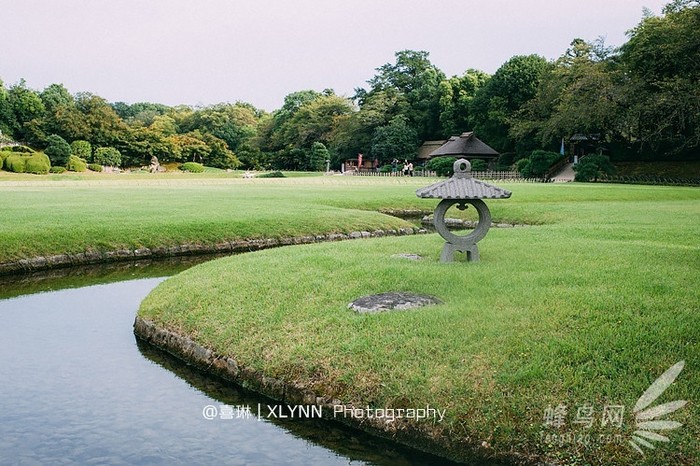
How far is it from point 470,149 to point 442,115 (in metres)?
9.78

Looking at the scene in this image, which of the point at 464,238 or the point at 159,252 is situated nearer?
the point at 464,238

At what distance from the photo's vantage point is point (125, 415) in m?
6.57

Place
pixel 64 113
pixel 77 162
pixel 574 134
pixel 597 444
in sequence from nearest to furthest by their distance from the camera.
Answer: pixel 597 444 < pixel 574 134 < pixel 77 162 < pixel 64 113

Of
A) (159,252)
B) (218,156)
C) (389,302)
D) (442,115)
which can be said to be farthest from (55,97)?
(389,302)

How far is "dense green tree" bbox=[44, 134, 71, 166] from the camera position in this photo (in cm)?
5869

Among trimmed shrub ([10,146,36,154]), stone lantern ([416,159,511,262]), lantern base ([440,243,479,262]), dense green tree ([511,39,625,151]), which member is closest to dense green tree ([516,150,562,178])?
dense green tree ([511,39,625,151])

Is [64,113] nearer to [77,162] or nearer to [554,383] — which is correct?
[77,162]

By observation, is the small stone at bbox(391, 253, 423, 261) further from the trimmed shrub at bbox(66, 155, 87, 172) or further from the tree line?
the trimmed shrub at bbox(66, 155, 87, 172)

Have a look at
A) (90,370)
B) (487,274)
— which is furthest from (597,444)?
(90,370)

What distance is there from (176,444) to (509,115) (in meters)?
58.8

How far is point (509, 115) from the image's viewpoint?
60500mm

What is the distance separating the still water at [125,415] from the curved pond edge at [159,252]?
5.12 meters

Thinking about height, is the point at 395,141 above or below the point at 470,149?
above

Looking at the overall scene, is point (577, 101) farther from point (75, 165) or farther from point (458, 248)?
point (75, 165)
